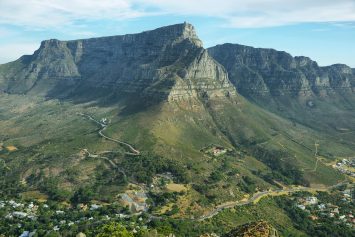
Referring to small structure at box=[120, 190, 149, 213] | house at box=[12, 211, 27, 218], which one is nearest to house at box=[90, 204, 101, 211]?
small structure at box=[120, 190, 149, 213]

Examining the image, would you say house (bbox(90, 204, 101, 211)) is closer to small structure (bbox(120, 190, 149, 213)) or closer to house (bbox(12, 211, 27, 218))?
small structure (bbox(120, 190, 149, 213))

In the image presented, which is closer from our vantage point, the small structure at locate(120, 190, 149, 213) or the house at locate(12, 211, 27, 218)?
the house at locate(12, 211, 27, 218)

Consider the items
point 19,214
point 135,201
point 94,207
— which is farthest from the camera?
point 135,201

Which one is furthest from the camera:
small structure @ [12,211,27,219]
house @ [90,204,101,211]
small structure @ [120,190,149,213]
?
small structure @ [120,190,149,213]

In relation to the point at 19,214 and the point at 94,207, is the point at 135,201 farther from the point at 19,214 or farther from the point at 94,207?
the point at 19,214

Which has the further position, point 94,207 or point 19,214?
point 94,207

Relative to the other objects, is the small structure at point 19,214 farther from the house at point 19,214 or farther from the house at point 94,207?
the house at point 94,207

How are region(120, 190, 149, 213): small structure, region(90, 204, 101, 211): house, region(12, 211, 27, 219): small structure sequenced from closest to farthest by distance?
region(12, 211, 27, 219): small structure
region(90, 204, 101, 211): house
region(120, 190, 149, 213): small structure

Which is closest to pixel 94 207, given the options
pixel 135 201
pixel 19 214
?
pixel 135 201

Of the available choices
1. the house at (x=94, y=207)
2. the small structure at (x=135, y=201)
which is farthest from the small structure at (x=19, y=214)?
the small structure at (x=135, y=201)

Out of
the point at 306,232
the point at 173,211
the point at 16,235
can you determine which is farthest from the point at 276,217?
the point at 16,235

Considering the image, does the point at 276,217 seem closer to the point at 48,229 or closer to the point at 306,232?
the point at 306,232

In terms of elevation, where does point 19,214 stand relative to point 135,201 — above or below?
below
